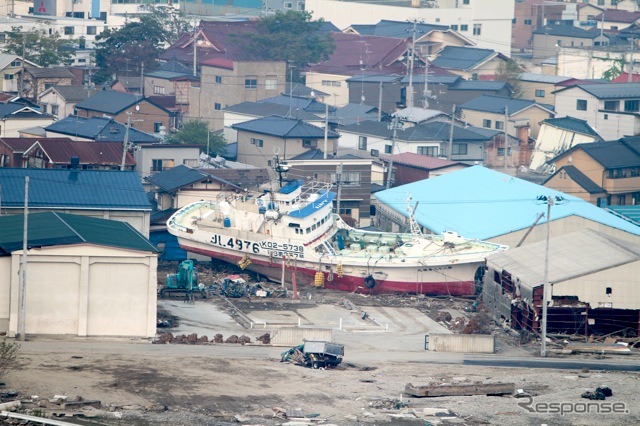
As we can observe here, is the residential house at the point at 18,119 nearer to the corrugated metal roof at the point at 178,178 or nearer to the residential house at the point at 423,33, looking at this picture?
the corrugated metal roof at the point at 178,178

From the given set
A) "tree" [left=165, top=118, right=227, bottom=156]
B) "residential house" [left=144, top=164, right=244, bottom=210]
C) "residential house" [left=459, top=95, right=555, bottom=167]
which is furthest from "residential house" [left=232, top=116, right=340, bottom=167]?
"residential house" [left=459, top=95, right=555, bottom=167]

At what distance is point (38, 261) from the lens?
3122 centimetres

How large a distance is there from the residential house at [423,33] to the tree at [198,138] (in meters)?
28.6

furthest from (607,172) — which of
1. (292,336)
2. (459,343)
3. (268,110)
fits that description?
(292,336)

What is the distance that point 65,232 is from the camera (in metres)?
32.2

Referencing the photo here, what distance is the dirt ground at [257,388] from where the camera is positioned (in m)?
25.7

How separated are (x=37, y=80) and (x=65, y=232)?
134 ft

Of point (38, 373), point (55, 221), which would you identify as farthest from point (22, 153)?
point (38, 373)

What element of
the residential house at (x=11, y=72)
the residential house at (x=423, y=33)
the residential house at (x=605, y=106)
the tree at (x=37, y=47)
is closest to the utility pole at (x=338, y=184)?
the residential house at (x=605, y=106)

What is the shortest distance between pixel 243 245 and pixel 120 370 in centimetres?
1405

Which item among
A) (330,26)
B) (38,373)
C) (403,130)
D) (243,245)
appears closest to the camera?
(38,373)

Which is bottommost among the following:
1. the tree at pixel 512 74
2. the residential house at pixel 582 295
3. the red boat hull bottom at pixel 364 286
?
the red boat hull bottom at pixel 364 286

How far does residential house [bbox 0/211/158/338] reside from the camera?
31203mm

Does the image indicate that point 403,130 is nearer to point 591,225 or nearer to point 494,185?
point 494,185
